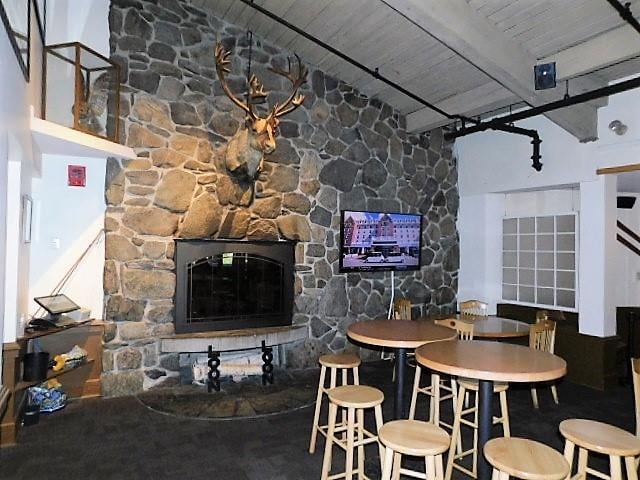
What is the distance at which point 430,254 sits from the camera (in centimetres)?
612

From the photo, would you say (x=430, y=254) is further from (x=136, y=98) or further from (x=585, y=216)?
(x=136, y=98)

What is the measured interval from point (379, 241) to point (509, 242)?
74.5 inches

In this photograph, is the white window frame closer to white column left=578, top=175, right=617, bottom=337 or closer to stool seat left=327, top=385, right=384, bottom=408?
white column left=578, top=175, right=617, bottom=337

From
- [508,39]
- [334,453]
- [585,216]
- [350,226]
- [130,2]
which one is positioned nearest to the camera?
[334,453]

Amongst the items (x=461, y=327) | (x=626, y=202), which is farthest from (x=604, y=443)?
(x=626, y=202)

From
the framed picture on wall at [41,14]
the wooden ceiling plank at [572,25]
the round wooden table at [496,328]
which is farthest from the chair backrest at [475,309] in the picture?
the framed picture on wall at [41,14]

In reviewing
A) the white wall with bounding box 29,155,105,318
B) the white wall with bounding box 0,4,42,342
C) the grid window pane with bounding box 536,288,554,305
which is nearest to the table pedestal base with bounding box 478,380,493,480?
the white wall with bounding box 0,4,42,342

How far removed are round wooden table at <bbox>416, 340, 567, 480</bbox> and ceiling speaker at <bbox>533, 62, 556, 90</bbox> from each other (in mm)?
2492

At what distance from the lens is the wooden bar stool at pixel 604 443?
2064 millimetres

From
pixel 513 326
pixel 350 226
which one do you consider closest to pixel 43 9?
pixel 350 226

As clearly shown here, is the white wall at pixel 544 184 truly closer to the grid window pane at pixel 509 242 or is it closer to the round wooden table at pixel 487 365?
the grid window pane at pixel 509 242

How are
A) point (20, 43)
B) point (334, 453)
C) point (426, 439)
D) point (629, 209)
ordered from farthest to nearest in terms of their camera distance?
point (629, 209) < point (334, 453) < point (20, 43) < point (426, 439)

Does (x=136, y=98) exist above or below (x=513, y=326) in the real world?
above

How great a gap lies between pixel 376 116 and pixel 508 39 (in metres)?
2.04
